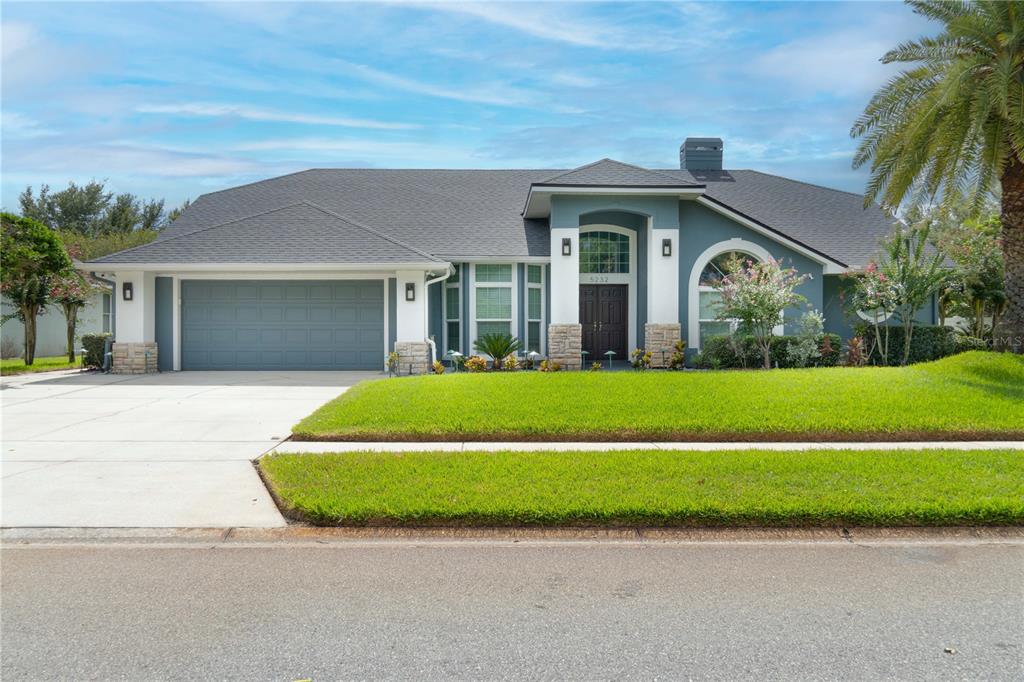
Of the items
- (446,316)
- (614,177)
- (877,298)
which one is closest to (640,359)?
(614,177)

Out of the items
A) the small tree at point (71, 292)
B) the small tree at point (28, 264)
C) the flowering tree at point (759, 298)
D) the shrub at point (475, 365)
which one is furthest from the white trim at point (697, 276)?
the small tree at point (71, 292)

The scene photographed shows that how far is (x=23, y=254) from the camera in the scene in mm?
20469

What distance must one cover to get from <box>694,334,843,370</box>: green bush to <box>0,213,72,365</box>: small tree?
60.9 ft

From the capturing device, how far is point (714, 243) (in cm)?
1892

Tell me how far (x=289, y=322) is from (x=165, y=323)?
121 inches

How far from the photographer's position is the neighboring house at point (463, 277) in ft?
57.6

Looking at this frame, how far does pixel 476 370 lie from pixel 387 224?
699cm

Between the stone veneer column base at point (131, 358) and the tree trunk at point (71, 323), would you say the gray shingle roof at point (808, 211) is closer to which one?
the stone veneer column base at point (131, 358)

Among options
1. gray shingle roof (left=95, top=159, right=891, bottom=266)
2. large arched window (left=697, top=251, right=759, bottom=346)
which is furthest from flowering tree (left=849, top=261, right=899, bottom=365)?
large arched window (left=697, top=251, right=759, bottom=346)

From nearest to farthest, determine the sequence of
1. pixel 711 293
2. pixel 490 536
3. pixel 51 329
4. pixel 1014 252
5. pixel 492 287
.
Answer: pixel 490 536 → pixel 1014 252 → pixel 711 293 → pixel 492 287 → pixel 51 329

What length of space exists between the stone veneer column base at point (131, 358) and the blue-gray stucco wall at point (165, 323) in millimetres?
479

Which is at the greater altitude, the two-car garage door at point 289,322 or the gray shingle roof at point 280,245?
the gray shingle roof at point 280,245

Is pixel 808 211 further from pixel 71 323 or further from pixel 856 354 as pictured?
pixel 71 323

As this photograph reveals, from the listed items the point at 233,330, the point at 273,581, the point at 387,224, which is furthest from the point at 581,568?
the point at 387,224
